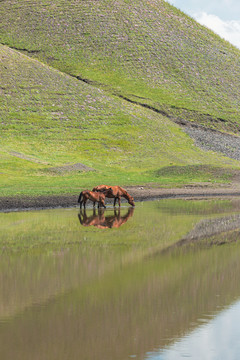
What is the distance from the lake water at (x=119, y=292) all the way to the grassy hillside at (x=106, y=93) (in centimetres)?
1970

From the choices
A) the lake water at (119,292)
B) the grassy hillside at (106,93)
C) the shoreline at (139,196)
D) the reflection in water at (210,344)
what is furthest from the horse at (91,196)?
the reflection in water at (210,344)

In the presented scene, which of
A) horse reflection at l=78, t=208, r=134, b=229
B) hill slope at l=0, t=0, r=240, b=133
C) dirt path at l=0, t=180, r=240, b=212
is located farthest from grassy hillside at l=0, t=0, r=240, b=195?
horse reflection at l=78, t=208, r=134, b=229

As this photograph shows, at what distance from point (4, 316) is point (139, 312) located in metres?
2.54

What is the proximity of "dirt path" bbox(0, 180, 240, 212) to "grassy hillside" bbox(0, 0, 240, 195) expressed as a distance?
10.2 feet

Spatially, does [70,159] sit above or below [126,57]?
below

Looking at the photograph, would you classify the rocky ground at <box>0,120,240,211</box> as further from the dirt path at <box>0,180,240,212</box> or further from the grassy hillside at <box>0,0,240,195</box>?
the grassy hillside at <box>0,0,240,195</box>

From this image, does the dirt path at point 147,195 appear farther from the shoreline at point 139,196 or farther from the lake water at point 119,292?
the lake water at point 119,292

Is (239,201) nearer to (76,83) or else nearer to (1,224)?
(1,224)

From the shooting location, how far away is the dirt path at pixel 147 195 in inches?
1391

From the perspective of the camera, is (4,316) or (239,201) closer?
(4,316)

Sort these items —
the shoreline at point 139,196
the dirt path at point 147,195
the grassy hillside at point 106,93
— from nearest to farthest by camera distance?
the shoreline at point 139,196
the dirt path at point 147,195
the grassy hillside at point 106,93

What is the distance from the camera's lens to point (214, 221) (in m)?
28.0

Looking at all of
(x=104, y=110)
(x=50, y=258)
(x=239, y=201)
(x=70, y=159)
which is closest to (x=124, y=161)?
(x=70, y=159)

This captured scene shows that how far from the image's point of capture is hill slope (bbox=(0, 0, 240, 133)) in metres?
Answer: 114
